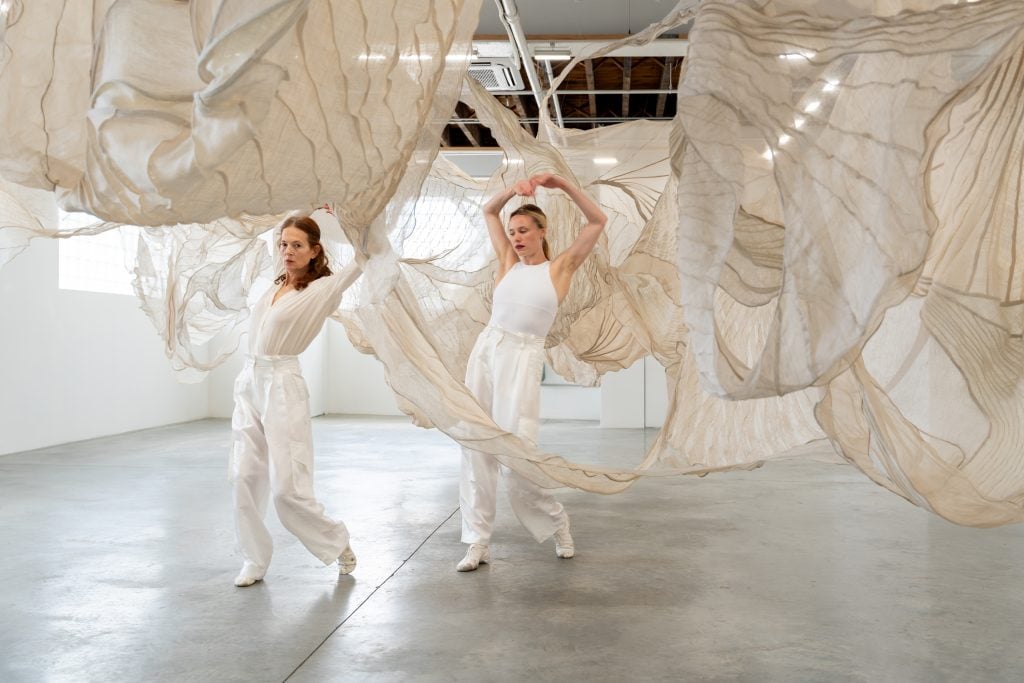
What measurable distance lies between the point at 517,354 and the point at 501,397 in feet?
0.56

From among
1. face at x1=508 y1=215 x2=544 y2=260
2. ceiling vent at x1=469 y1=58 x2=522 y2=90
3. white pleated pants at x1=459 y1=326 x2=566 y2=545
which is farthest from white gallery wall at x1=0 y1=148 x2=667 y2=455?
face at x1=508 y1=215 x2=544 y2=260

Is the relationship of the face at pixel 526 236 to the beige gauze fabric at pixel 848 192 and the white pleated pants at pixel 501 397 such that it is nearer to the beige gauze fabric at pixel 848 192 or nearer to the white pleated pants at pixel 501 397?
the white pleated pants at pixel 501 397

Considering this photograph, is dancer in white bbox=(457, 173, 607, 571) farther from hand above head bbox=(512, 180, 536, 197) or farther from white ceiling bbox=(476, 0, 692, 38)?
white ceiling bbox=(476, 0, 692, 38)

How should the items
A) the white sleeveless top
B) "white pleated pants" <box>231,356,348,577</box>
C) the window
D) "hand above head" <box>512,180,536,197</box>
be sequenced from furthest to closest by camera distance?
the window, "white pleated pants" <box>231,356,348,577</box>, the white sleeveless top, "hand above head" <box>512,180,536,197</box>

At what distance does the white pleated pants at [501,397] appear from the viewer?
138 inches

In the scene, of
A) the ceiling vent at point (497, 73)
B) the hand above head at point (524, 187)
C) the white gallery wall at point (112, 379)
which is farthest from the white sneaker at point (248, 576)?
the ceiling vent at point (497, 73)

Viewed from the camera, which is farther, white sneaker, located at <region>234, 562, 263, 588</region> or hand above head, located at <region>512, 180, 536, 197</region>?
white sneaker, located at <region>234, 562, 263, 588</region>

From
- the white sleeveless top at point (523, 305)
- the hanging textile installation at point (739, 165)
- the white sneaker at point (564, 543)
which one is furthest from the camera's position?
the white sneaker at point (564, 543)

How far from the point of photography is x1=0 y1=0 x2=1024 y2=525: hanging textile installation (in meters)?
0.92

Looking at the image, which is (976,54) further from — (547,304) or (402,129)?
(547,304)

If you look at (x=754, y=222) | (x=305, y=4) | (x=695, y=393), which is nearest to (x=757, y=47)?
(x=754, y=222)

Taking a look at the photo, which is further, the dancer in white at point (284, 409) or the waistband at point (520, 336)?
the waistband at point (520, 336)

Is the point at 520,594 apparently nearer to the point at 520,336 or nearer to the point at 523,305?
the point at 520,336

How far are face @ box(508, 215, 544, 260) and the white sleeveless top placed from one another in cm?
6
